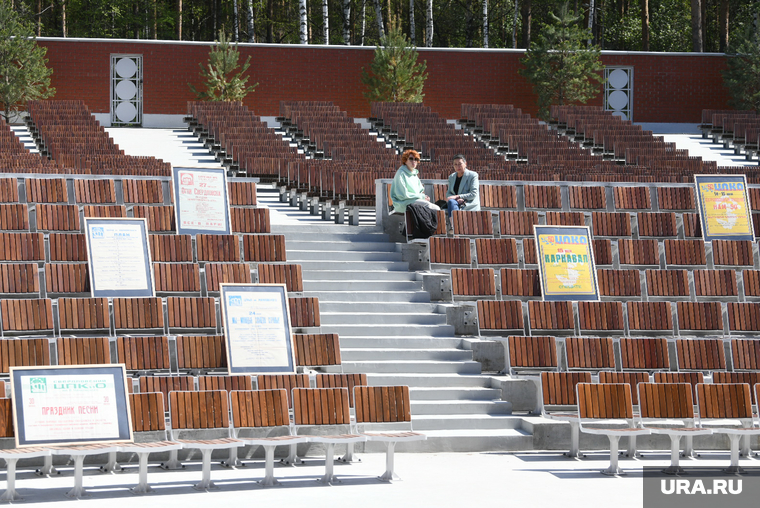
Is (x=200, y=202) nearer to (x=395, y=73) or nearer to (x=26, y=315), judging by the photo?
(x=26, y=315)

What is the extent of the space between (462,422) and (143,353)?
9.63 feet

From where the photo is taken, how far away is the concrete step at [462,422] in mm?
8984

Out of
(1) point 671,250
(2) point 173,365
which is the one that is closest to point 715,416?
(1) point 671,250

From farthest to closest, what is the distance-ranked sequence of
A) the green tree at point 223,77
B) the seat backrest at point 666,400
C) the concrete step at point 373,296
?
1. the green tree at point 223,77
2. the concrete step at point 373,296
3. the seat backrest at point 666,400

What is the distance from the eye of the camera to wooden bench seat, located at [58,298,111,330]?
9266 mm

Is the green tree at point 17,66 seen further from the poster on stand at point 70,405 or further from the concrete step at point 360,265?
the poster on stand at point 70,405

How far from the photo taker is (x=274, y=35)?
47688 millimetres

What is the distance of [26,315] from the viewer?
9.14 metres

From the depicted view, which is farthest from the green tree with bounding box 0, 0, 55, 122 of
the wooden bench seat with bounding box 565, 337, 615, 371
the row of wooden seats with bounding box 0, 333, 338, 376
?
the wooden bench seat with bounding box 565, 337, 615, 371

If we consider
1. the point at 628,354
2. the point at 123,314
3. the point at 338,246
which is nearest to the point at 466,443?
the point at 628,354

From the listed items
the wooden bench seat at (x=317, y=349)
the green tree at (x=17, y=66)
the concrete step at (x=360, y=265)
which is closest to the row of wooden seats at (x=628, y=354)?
the wooden bench seat at (x=317, y=349)

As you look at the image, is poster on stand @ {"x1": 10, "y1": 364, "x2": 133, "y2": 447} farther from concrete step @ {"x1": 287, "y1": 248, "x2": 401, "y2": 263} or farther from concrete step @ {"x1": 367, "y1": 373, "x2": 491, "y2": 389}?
concrete step @ {"x1": 287, "y1": 248, "x2": 401, "y2": 263}

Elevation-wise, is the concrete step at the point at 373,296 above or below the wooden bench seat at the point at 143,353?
above

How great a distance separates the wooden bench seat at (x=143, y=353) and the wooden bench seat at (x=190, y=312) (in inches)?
25.5
